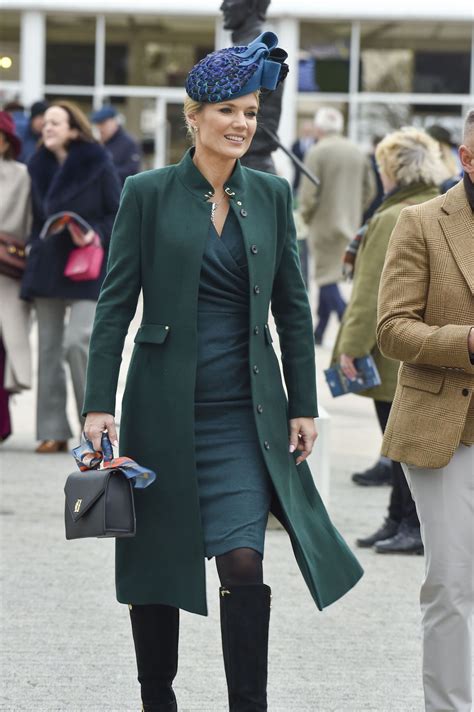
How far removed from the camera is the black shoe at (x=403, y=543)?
24.0ft

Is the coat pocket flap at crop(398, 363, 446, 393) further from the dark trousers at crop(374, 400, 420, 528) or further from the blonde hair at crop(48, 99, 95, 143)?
the blonde hair at crop(48, 99, 95, 143)

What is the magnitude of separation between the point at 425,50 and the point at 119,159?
1447cm

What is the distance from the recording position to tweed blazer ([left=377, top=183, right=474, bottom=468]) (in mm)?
4195

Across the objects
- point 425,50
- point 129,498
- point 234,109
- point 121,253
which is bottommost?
point 129,498

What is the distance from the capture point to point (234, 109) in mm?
4293

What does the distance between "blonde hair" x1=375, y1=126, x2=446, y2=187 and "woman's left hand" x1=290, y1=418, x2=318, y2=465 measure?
2.94 m

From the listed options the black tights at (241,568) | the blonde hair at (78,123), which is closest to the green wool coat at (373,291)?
the blonde hair at (78,123)

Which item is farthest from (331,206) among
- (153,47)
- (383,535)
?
(153,47)

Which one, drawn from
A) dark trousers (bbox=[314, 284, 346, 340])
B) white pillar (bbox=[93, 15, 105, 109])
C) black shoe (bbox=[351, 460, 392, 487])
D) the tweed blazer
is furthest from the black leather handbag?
white pillar (bbox=[93, 15, 105, 109])

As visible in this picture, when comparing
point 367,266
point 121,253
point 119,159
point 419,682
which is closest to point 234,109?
point 121,253

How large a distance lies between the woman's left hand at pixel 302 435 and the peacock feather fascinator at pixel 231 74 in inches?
Answer: 37.0

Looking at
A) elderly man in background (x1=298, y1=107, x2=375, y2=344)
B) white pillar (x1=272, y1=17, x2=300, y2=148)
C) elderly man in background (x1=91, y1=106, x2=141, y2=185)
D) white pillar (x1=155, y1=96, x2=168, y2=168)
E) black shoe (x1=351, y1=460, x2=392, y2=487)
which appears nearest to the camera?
black shoe (x1=351, y1=460, x2=392, y2=487)

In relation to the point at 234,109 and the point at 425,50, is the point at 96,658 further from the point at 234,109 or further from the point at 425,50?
the point at 425,50

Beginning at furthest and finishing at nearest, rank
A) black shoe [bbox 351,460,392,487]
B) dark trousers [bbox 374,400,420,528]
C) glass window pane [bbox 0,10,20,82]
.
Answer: glass window pane [bbox 0,10,20,82] < black shoe [bbox 351,460,392,487] < dark trousers [bbox 374,400,420,528]
